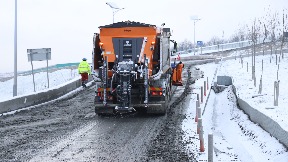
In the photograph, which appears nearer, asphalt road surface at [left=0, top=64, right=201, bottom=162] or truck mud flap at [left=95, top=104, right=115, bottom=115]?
asphalt road surface at [left=0, top=64, right=201, bottom=162]

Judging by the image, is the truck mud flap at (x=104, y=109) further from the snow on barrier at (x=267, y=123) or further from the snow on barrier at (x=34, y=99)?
the snow on barrier at (x=267, y=123)

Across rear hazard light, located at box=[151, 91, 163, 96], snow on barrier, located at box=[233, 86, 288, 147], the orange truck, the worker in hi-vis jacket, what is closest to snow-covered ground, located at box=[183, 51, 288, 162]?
snow on barrier, located at box=[233, 86, 288, 147]

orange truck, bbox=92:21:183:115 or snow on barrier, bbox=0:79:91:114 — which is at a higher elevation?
orange truck, bbox=92:21:183:115

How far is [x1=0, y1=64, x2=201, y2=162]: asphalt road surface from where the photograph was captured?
983cm

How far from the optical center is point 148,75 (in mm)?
14945

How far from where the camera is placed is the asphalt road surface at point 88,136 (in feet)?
32.2

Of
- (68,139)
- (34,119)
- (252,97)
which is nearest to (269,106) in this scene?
(252,97)

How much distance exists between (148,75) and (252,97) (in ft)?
15.6

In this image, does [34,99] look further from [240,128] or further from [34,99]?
[240,128]

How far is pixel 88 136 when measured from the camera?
39.8 feet

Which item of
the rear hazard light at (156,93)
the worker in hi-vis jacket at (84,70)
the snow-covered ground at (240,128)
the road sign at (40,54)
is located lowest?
the snow-covered ground at (240,128)

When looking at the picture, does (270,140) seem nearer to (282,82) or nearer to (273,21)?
(282,82)

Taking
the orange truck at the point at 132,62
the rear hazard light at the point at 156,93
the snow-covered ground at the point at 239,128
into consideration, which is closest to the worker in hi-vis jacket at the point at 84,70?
the snow-covered ground at the point at 239,128

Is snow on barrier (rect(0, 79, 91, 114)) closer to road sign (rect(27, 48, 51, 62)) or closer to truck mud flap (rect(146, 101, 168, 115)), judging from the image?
road sign (rect(27, 48, 51, 62))
